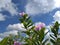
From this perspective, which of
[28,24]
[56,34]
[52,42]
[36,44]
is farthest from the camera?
[28,24]

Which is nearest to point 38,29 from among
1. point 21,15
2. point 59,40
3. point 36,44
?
point 36,44

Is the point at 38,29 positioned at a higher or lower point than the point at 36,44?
higher

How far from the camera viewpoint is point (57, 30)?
9.89 feet

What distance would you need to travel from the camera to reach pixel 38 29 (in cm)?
258

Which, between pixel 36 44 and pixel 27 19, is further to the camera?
pixel 27 19

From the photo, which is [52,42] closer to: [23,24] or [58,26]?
[58,26]

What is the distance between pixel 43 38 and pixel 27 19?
211cm

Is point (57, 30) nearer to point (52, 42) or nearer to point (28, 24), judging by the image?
point (52, 42)

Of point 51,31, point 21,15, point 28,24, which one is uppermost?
point 21,15

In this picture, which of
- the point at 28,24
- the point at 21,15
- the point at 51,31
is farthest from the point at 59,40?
the point at 21,15

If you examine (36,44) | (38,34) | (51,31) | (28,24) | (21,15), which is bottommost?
(36,44)

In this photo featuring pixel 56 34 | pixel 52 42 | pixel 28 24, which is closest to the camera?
pixel 52 42

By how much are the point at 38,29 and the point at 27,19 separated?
2.01 m

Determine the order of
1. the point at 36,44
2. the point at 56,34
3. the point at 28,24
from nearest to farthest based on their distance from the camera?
1. the point at 36,44
2. the point at 56,34
3. the point at 28,24
